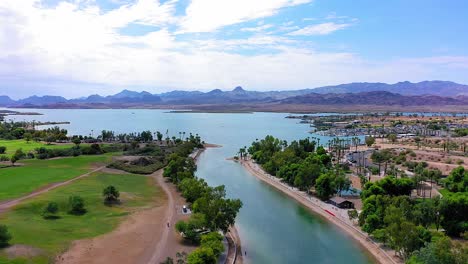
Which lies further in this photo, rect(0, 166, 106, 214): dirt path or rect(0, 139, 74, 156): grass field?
rect(0, 139, 74, 156): grass field

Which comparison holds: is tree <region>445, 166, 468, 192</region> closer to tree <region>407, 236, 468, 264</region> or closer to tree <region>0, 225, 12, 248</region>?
tree <region>407, 236, 468, 264</region>

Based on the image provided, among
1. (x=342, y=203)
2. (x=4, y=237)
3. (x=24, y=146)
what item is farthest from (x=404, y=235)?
(x=24, y=146)

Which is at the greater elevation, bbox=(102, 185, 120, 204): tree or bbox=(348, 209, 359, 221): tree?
bbox=(102, 185, 120, 204): tree

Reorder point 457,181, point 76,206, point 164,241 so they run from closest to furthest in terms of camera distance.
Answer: point 164,241 → point 76,206 → point 457,181

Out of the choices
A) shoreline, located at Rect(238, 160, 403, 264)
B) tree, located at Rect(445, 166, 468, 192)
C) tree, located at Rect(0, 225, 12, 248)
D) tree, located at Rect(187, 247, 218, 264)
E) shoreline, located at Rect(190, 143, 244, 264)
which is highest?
tree, located at Rect(0, 225, 12, 248)

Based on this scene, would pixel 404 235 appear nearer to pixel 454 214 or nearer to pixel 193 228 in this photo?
pixel 454 214

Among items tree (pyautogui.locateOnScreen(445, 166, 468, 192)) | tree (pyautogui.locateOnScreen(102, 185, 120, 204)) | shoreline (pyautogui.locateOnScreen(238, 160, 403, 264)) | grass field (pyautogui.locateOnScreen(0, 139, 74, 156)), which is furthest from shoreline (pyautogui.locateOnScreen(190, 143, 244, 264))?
grass field (pyautogui.locateOnScreen(0, 139, 74, 156))
